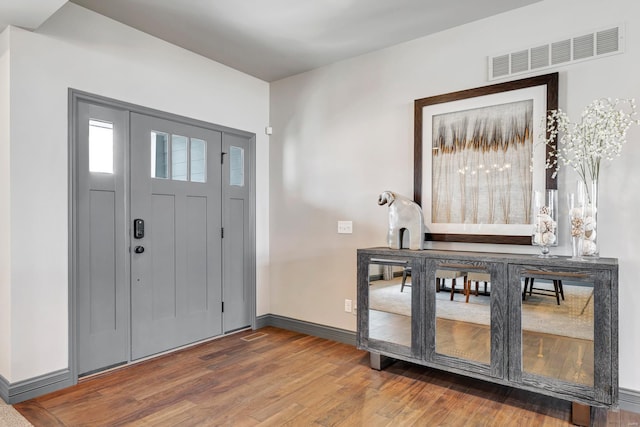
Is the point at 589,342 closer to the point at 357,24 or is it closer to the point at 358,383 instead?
the point at 358,383

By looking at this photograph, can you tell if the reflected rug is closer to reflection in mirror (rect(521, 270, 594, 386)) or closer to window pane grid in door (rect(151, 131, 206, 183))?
reflection in mirror (rect(521, 270, 594, 386))

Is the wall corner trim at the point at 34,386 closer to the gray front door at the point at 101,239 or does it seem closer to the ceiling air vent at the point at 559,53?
the gray front door at the point at 101,239

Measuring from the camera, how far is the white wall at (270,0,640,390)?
7.89 ft

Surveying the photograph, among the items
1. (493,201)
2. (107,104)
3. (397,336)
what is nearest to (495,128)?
(493,201)

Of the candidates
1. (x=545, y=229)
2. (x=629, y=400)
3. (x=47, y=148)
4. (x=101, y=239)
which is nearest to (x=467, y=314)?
(x=545, y=229)

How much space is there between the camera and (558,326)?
88.4 inches

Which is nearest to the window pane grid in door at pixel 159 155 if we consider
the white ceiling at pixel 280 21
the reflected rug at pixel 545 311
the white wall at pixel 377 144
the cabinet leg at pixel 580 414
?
the white ceiling at pixel 280 21

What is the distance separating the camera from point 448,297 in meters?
2.62

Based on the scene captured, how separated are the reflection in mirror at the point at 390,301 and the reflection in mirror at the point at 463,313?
24 centimetres

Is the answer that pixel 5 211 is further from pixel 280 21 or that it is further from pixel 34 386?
pixel 280 21

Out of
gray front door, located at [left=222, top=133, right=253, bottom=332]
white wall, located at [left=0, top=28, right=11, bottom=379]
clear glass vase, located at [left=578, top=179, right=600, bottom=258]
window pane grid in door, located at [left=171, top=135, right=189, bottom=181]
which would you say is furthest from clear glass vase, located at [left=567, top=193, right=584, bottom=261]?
white wall, located at [left=0, top=28, right=11, bottom=379]

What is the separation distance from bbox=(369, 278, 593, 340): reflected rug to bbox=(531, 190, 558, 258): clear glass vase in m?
0.27

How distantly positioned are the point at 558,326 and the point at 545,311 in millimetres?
102

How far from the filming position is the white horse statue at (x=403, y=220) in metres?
2.96
